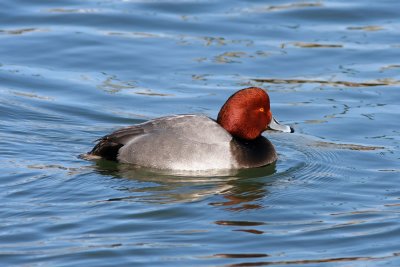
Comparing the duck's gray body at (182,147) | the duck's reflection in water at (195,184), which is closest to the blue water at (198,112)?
the duck's reflection in water at (195,184)

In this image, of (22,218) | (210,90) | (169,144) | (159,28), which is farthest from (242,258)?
(159,28)

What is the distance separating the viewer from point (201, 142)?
1088 centimetres

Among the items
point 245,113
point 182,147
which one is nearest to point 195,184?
point 182,147

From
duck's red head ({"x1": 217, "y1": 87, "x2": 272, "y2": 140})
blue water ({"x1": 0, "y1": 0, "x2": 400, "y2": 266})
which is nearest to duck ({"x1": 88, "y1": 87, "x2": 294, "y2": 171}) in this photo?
duck's red head ({"x1": 217, "y1": 87, "x2": 272, "y2": 140})

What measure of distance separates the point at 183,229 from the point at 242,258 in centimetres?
89

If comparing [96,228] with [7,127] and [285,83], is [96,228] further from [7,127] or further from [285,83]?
[285,83]

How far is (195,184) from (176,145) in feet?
2.16

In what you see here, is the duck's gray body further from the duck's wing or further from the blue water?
the blue water

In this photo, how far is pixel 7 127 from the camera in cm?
1245

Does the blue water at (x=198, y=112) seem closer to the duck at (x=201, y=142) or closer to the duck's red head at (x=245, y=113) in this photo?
the duck at (x=201, y=142)

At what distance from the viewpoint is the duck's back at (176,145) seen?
10859 millimetres

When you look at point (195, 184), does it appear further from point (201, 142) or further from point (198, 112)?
point (198, 112)

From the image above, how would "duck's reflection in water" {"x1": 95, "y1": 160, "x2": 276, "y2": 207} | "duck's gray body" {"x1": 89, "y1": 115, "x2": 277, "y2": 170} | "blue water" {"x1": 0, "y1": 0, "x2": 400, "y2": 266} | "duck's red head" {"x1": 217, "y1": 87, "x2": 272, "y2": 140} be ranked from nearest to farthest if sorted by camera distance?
"blue water" {"x1": 0, "y1": 0, "x2": 400, "y2": 266}, "duck's reflection in water" {"x1": 95, "y1": 160, "x2": 276, "y2": 207}, "duck's gray body" {"x1": 89, "y1": 115, "x2": 277, "y2": 170}, "duck's red head" {"x1": 217, "y1": 87, "x2": 272, "y2": 140}

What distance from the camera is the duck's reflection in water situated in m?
9.91
